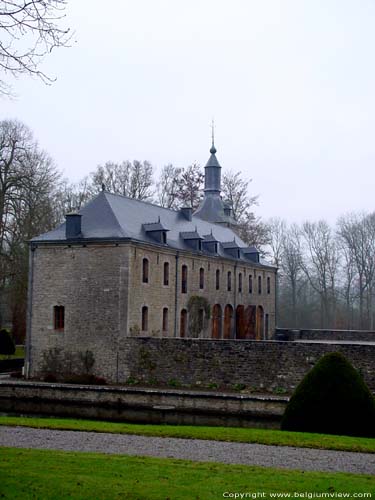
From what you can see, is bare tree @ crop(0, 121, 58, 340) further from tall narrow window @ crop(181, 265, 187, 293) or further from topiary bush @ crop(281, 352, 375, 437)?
topiary bush @ crop(281, 352, 375, 437)

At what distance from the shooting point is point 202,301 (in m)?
30.0

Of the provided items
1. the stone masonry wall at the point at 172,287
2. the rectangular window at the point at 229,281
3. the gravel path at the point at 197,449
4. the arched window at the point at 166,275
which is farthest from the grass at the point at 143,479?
the rectangular window at the point at 229,281

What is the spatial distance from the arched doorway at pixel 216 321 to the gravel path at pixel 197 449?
18961 mm

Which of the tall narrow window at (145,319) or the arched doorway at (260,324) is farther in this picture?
the arched doorway at (260,324)

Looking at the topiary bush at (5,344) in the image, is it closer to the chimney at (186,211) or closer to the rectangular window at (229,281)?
the chimney at (186,211)

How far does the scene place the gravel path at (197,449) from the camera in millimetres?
9969

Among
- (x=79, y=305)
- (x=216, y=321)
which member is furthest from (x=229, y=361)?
Result: (x=216, y=321)

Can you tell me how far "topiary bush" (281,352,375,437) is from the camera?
44.1 ft

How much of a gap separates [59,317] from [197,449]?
582 inches

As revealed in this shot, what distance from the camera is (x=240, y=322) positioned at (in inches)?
1373

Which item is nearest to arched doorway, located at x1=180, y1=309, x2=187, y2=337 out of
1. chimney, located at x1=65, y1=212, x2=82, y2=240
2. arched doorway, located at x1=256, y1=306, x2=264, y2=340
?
chimney, located at x1=65, y1=212, x2=82, y2=240

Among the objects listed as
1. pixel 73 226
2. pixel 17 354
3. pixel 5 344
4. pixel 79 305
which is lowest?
pixel 17 354

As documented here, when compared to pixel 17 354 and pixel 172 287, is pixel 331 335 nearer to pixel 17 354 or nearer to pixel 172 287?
pixel 172 287

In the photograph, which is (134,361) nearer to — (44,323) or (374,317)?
(44,323)
